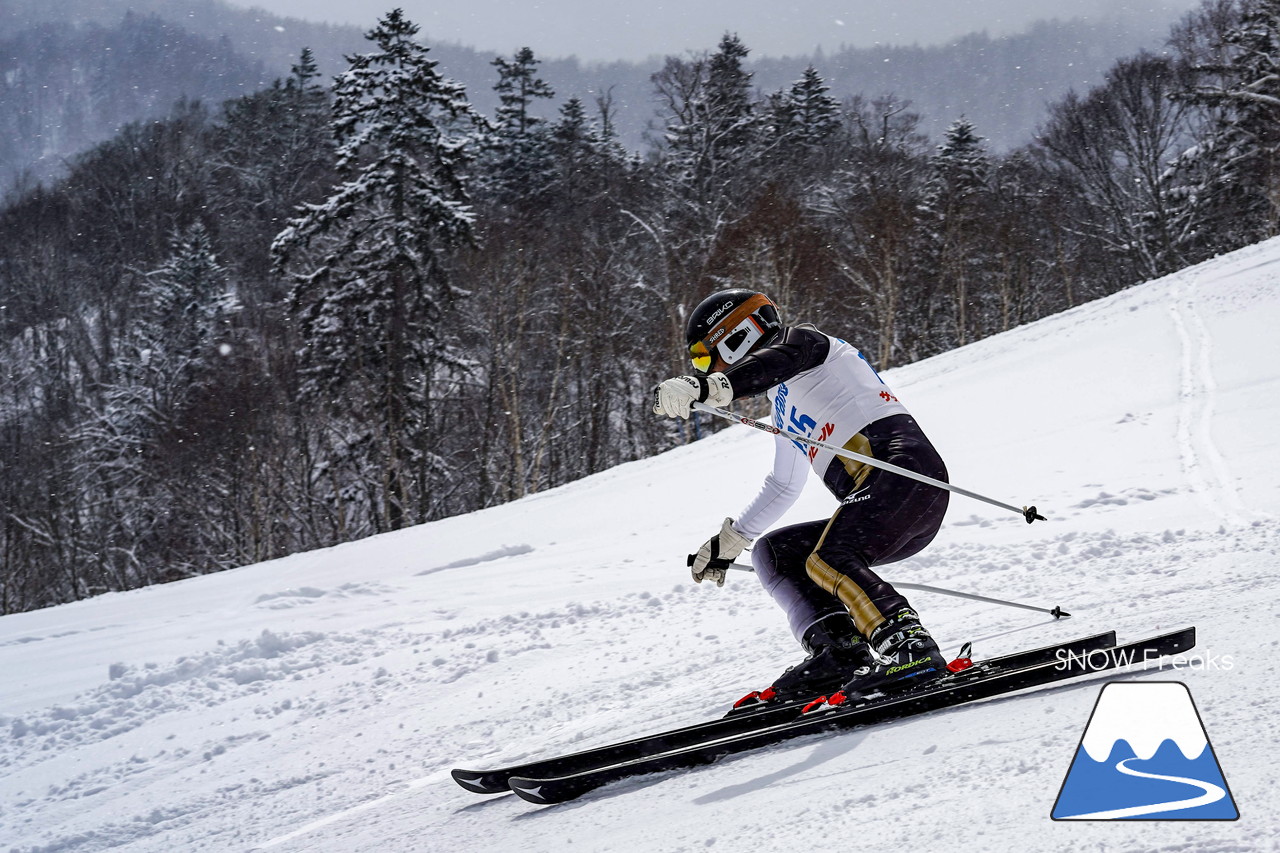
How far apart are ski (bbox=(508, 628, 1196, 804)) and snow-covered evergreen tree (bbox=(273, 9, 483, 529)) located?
2303cm

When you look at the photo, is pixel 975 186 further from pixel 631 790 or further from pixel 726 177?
pixel 631 790

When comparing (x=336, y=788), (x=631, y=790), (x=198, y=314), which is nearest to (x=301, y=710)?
(x=336, y=788)

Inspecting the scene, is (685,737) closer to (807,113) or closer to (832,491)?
(832,491)

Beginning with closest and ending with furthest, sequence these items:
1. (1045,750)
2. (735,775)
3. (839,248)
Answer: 1. (1045,750)
2. (735,775)
3. (839,248)

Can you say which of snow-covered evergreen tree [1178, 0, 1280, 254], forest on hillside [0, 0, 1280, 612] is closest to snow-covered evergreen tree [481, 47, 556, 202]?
forest on hillside [0, 0, 1280, 612]

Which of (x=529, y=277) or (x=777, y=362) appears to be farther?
(x=529, y=277)

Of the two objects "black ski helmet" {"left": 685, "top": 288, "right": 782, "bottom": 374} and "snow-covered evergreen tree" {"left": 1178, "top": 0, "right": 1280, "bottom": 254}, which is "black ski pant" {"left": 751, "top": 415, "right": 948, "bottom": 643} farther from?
"snow-covered evergreen tree" {"left": 1178, "top": 0, "right": 1280, "bottom": 254}

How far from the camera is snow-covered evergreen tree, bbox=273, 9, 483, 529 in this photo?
1009 inches

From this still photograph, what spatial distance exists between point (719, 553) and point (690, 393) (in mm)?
924

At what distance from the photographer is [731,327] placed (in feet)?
11.3

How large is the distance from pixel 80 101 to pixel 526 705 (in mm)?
134190

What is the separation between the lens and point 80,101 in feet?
365
